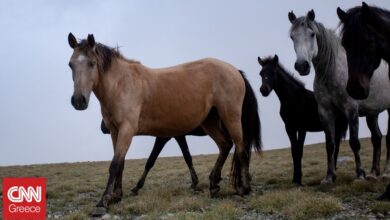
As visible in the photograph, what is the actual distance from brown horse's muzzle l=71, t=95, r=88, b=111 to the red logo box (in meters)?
1.62

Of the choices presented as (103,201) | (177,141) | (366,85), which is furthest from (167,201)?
(366,85)

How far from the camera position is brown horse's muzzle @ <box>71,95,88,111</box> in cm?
666

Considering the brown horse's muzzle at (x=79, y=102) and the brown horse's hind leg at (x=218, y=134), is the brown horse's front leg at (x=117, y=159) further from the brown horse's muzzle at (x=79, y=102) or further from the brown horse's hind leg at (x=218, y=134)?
the brown horse's hind leg at (x=218, y=134)

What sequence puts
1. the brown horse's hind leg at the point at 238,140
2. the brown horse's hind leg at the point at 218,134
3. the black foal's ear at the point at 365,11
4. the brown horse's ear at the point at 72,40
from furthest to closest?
the brown horse's hind leg at the point at 218,134, the brown horse's hind leg at the point at 238,140, the brown horse's ear at the point at 72,40, the black foal's ear at the point at 365,11

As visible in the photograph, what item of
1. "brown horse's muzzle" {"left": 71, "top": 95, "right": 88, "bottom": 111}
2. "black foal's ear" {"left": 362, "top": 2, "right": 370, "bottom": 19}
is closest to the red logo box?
"brown horse's muzzle" {"left": 71, "top": 95, "right": 88, "bottom": 111}

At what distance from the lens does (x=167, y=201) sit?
7555 millimetres

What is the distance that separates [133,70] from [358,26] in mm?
4126

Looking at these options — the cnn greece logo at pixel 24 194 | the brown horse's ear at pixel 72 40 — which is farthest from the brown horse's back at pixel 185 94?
the cnn greece logo at pixel 24 194

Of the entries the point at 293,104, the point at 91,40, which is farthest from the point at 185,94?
the point at 293,104

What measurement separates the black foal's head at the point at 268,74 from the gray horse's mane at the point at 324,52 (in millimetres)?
1413

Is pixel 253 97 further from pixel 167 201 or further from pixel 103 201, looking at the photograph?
pixel 103 201

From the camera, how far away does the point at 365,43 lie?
6.13 meters

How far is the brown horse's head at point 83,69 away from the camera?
673 cm

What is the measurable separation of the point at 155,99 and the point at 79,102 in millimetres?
1645
